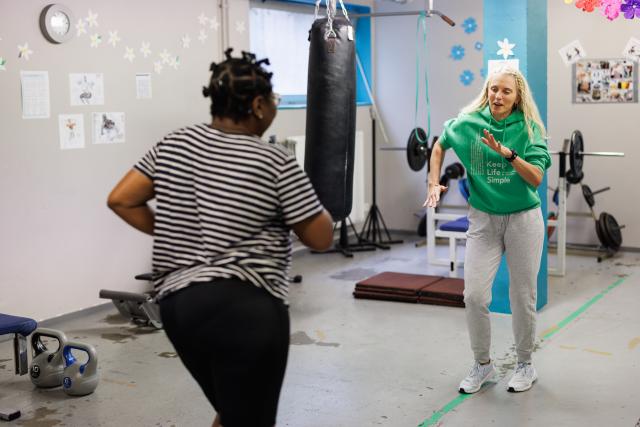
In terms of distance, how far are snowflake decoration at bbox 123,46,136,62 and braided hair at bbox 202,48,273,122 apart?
3904mm

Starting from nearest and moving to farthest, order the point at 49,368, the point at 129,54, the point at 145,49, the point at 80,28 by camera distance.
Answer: the point at 49,368 < the point at 80,28 < the point at 129,54 < the point at 145,49

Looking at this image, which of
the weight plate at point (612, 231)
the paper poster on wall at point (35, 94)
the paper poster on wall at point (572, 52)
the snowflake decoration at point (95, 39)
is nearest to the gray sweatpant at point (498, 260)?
the paper poster on wall at point (35, 94)

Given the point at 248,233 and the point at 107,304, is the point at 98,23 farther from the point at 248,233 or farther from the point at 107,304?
the point at 248,233

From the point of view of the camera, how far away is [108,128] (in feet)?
19.0

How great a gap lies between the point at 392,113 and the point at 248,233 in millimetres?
6825

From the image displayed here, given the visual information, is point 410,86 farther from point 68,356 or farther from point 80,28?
point 68,356

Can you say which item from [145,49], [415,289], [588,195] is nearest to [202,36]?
[145,49]

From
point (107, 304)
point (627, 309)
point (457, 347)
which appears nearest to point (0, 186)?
point (107, 304)

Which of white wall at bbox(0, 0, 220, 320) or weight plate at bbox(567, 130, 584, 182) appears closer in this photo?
white wall at bbox(0, 0, 220, 320)

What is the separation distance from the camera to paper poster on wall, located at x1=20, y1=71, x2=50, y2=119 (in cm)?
521

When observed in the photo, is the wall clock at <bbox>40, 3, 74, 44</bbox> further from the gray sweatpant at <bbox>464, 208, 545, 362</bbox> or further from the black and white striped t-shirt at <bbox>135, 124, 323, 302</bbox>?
the black and white striped t-shirt at <bbox>135, 124, 323, 302</bbox>

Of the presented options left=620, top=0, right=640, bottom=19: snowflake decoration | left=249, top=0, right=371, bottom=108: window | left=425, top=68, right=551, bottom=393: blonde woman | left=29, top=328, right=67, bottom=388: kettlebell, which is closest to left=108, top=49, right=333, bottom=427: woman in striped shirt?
left=620, top=0, right=640, bottom=19: snowflake decoration

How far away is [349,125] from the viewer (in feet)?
13.8

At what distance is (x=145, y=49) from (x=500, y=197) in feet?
10.6
